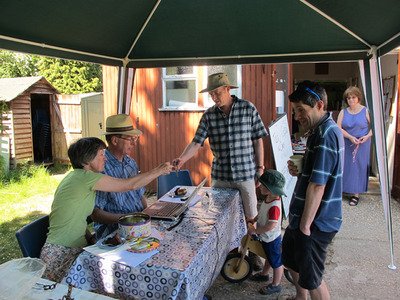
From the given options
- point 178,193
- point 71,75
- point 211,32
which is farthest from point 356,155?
point 71,75

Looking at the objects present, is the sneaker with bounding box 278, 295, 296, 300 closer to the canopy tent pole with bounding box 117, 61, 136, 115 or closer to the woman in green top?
the woman in green top

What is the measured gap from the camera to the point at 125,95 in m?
3.83

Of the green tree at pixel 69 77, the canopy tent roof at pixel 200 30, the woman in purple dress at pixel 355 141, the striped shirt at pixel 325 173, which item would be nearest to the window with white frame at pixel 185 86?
the woman in purple dress at pixel 355 141

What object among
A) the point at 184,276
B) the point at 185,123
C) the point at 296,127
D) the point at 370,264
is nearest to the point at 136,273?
the point at 184,276

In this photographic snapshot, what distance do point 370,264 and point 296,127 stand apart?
18.2ft

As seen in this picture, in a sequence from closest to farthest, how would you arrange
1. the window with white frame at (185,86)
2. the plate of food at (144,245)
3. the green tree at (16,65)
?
the plate of food at (144,245)
the window with white frame at (185,86)
the green tree at (16,65)

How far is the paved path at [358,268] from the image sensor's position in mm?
2986

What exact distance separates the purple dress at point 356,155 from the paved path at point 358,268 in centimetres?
68

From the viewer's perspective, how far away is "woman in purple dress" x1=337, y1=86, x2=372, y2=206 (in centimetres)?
541

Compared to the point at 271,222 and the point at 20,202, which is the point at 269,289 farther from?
the point at 20,202

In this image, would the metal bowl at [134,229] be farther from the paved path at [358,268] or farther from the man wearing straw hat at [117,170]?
the paved path at [358,268]

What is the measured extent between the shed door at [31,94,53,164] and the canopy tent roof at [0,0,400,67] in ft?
25.3

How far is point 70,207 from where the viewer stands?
2035mm

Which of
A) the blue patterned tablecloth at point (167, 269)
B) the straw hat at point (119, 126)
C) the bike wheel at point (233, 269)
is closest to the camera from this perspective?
the blue patterned tablecloth at point (167, 269)
